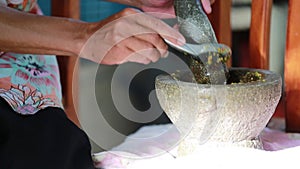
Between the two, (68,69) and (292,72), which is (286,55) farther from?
(68,69)

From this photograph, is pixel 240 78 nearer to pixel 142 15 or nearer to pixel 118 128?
pixel 142 15

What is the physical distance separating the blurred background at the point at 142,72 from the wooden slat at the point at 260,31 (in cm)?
109

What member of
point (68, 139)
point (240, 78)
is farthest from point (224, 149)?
point (68, 139)

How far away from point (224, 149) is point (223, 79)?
11 cm

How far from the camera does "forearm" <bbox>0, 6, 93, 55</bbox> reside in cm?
84

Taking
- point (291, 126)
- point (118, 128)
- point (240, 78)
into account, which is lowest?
point (118, 128)

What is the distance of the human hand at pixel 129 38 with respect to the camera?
0.79 meters

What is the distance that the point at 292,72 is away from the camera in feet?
3.74

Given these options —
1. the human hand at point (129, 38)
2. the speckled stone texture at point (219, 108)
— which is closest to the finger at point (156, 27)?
the human hand at point (129, 38)

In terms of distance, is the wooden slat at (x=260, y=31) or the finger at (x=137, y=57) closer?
the finger at (x=137, y=57)

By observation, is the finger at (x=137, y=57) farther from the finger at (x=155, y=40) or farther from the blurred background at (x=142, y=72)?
the blurred background at (x=142, y=72)

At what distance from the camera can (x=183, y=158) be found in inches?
36.4

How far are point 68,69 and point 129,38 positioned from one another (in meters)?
0.50

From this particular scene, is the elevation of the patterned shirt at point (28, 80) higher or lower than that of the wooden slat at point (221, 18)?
lower
